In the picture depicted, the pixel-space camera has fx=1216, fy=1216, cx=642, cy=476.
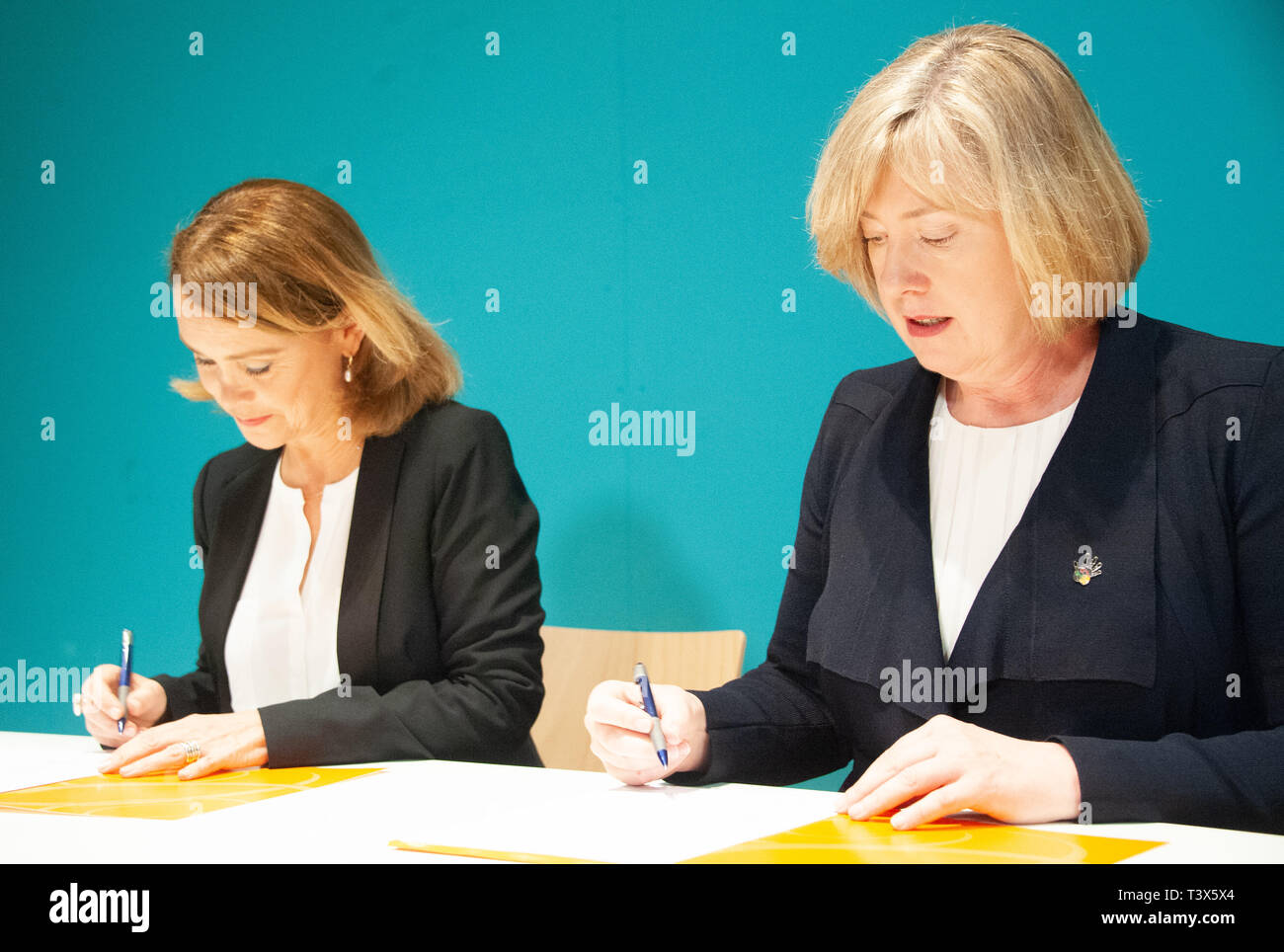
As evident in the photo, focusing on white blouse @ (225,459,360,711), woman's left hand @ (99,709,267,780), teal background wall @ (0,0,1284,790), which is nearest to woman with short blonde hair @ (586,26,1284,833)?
woman's left hand @ (99,709,267,780)

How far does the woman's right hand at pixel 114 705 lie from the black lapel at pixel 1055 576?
3.41 ft

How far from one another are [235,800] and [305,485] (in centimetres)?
83

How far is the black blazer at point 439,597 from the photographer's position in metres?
1.77

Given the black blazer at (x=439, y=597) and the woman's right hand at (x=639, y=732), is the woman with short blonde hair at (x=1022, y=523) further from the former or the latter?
the black blazer at (x=439, y=597)

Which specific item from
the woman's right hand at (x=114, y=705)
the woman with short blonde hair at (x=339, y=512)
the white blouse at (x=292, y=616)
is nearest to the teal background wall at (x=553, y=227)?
the woman with short blonde hair at (x=339, y=512)

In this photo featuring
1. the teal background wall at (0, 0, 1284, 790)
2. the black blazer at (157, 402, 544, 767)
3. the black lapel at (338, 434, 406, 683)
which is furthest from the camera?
the teal background wall at (0, 0, 1284, 790)

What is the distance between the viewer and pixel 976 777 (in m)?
1.11

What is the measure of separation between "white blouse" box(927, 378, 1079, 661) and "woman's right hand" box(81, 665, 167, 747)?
118 centimetres

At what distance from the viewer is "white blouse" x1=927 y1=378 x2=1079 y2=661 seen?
4.78ft

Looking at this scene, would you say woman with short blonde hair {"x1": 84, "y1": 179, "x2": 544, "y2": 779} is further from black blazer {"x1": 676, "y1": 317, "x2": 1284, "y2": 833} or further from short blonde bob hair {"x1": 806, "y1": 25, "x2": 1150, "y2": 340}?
short blonde bob hair {"x1": 806, "y1": 25, "x2": 1150, "y2": 340}

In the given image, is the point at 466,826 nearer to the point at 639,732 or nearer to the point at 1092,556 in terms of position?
the point at 639,732

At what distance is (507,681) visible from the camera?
71.6 inches
